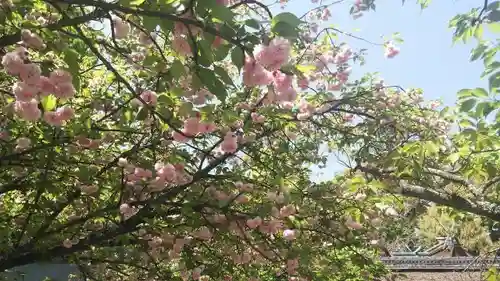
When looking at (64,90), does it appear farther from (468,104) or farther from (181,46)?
(468,104)

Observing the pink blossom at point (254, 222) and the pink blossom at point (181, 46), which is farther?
the pink blossom at point (254, 222)

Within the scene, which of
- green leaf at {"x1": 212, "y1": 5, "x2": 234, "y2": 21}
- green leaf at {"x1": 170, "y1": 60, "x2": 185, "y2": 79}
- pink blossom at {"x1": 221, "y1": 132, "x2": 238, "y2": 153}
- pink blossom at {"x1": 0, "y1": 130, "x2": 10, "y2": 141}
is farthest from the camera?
pink blossom at {"x1": 0, "y1": 130, "x2": 10, "y2": 141}

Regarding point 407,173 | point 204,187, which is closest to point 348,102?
point 407,173

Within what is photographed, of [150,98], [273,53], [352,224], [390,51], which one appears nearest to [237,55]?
[273,53]

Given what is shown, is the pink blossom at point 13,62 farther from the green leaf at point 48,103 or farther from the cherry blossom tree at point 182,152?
the green leaf at point 48,103

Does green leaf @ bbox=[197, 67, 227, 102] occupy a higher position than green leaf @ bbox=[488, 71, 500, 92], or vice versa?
green leaf @ bbox=[488, 71, 500, 92]

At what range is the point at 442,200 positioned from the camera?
3682 millimetres

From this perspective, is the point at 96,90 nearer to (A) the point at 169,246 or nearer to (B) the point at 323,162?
(A) the point at 169,246

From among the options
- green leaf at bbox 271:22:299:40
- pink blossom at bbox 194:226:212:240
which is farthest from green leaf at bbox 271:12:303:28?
pink blossom at bbox 194:226:212:240

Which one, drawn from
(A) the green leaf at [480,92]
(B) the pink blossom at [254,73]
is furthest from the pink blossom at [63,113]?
(A) the green leaf at [480,92]

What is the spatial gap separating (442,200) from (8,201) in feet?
12.0

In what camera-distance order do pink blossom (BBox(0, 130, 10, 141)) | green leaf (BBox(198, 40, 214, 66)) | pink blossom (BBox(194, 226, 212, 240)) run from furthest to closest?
pink blossom (BBox(194, 226, 212, 240)), pink blossom (BBox(0, 130, 10, 141)), green leaf (BBox(198, 40, 214, 66))

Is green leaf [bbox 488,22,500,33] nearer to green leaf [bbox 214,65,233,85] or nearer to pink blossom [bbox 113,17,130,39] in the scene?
green leaf [bbox 214,65,233,85]

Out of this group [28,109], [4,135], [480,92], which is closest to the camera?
[28,109]
